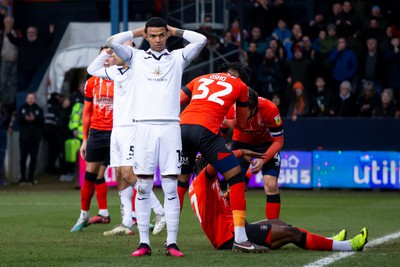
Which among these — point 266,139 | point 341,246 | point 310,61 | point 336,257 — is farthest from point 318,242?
point 310,61

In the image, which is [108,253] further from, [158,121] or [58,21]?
[58,21]

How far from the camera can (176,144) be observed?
10.1 meters

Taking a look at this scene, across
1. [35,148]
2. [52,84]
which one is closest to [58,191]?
[35,148]

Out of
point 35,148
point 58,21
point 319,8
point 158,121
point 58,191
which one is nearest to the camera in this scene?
point 158,121

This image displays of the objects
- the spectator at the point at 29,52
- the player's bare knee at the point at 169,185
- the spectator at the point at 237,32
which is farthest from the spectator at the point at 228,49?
the player's bare knee at the point at 169,185

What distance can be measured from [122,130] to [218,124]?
249cm

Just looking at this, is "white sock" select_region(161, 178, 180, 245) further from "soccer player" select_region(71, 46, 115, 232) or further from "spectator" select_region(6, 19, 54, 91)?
"spectator" select_region(6, 19, 54, 91)

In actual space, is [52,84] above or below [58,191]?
above

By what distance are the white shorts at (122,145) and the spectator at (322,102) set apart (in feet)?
34.0

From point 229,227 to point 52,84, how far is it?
16.3 metres

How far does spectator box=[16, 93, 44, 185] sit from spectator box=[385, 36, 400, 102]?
7.90 metres

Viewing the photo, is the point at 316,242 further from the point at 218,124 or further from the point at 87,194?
the point at 87,194

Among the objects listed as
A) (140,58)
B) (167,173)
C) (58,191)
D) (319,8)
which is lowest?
(58,191)

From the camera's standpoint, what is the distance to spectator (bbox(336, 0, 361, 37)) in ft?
78.8
